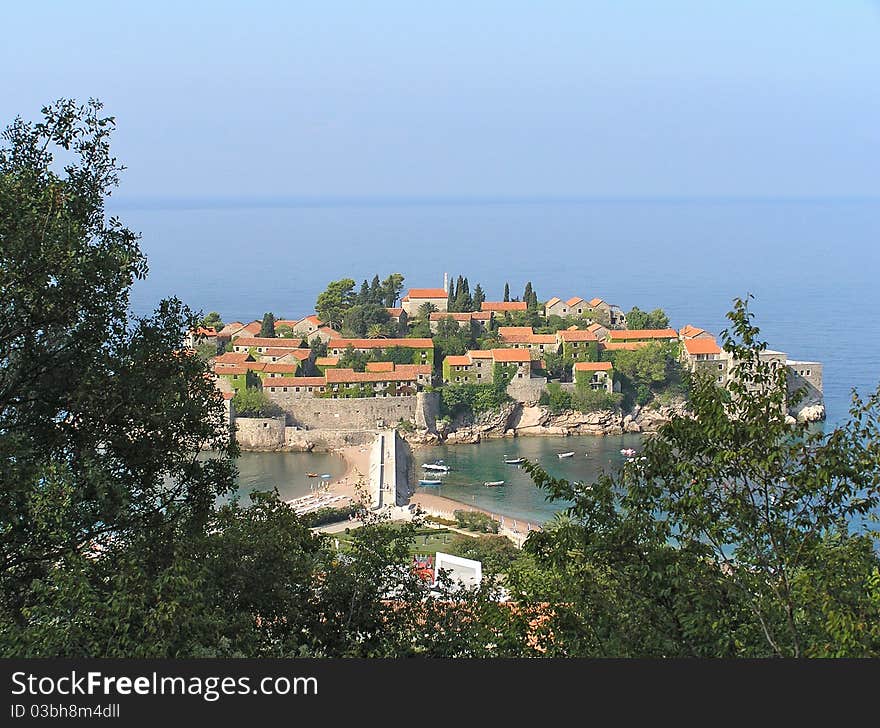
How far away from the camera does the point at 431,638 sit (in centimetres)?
258

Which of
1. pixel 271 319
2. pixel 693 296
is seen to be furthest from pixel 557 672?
pixel 693 296

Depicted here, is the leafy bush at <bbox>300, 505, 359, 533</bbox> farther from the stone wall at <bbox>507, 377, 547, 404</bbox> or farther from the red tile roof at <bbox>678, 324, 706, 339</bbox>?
the red tile roof at <bbox>678, 324, 706, 339</bbox>

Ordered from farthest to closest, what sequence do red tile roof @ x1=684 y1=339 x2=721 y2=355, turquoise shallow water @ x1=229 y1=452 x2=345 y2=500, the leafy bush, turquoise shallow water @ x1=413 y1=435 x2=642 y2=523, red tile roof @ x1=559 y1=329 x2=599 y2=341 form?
red tile roof @ x1=559 y1=329 x2=599 y2=341
red tile roof @ x1=684 y1=339 x2=721 y2=355
turquoise shallow water @ x1=229 y1=452 x2=345 y2=500
turquoise shallow water @ x1=413 y1=435 x2=642 y2=523
the leafy bush

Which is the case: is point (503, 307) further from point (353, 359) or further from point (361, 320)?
point (353, 359)

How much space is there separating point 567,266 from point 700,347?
20.0 metres

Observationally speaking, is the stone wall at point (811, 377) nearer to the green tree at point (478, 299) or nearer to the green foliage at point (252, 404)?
the green tree at point (478, 299)

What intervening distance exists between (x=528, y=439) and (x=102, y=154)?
467 inches

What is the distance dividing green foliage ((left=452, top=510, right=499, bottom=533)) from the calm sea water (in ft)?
3.28

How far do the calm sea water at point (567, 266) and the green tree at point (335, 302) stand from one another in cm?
264

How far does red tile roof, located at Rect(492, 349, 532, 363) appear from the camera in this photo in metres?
14.9

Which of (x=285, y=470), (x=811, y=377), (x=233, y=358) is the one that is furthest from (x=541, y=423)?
(x=233, y=358)

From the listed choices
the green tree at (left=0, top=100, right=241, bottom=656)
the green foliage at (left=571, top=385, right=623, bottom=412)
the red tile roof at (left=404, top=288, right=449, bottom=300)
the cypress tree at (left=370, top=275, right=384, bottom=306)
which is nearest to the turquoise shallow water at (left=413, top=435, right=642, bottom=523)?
the green foliage at (left=571, top=385, right=623, bottom=412)

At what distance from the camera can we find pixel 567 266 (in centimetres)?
3506

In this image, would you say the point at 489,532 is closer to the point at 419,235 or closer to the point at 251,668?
the point at 251,668
